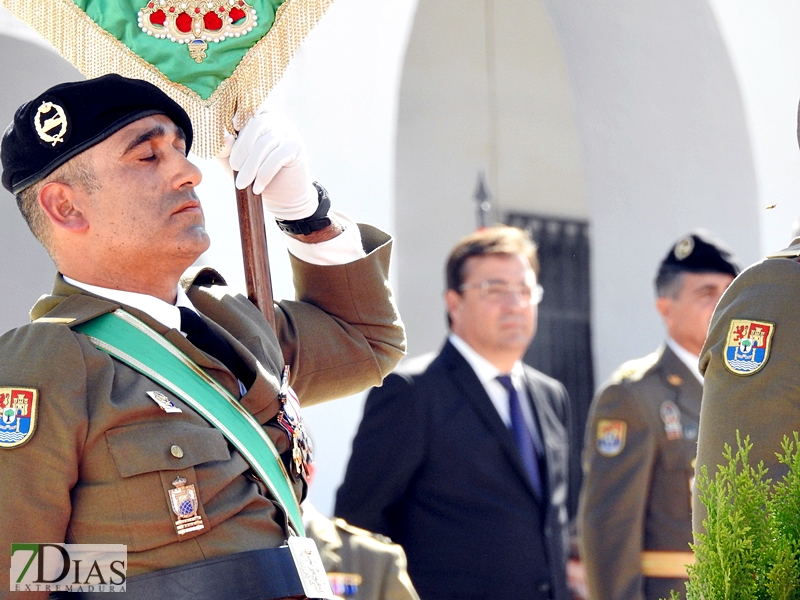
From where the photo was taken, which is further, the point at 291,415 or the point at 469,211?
the point at 469,211

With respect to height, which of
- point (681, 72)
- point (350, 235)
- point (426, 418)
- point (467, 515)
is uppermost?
point (681, 72)

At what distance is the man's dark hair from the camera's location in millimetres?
5027

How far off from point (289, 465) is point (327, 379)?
43 centimetres

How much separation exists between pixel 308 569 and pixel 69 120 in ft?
3.02

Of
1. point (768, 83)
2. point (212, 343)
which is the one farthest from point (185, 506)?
point (768, 83)

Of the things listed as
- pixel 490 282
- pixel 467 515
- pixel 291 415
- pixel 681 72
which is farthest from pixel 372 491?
pixel 681 72

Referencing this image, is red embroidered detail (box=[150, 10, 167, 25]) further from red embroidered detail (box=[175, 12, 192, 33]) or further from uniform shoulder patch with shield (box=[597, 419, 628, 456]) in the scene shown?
uniform shoulder patch with shield (box=[597, 419, 628, 456])

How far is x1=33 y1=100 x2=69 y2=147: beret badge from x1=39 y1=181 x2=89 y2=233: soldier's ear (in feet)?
0.27

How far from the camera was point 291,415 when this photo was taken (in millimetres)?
2717

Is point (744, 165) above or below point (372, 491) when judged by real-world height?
above

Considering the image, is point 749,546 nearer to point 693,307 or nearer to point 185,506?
point 185,506

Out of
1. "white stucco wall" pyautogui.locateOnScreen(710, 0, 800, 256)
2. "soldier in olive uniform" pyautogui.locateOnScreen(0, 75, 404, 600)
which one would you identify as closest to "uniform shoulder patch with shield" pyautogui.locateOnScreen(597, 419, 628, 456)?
"soldier in olive uniform" pyautogui.locateOnScreen(0, 75, 404, 600)

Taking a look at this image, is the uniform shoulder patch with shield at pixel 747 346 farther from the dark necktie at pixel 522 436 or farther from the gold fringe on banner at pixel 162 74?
the dark necktie at pixel 522 436

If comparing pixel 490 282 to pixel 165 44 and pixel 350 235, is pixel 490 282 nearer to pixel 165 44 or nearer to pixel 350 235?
pixel 350 235
